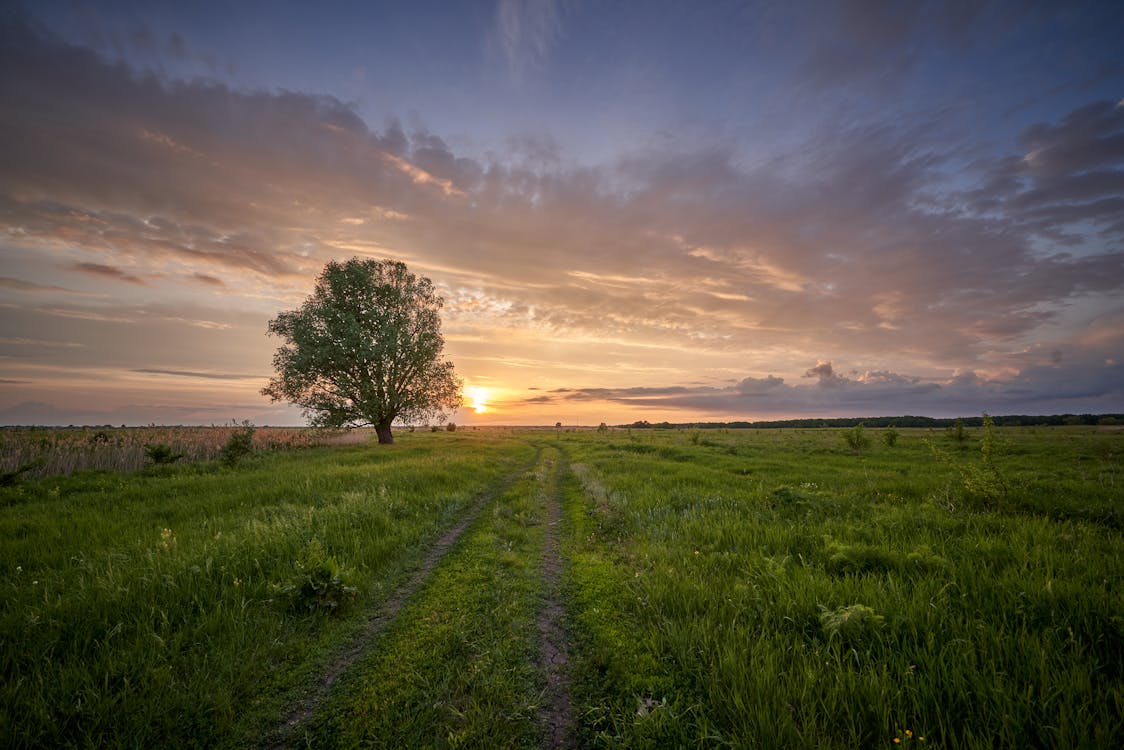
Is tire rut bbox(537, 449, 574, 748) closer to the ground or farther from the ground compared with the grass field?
closer to the ground

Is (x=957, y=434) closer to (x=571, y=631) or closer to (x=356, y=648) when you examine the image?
(x=571, y=631)

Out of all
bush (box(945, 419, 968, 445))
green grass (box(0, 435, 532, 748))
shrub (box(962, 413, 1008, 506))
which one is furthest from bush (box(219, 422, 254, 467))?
bush (box(945, 419, 968, 445))

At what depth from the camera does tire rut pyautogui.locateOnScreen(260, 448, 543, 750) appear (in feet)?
12.5

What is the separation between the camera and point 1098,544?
21.8 ft

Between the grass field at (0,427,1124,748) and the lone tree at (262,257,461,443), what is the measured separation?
20653 millimetres

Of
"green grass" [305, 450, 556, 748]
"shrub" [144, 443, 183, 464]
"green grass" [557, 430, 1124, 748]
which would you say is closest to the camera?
"green grass" [557, 430, 1124, 748]

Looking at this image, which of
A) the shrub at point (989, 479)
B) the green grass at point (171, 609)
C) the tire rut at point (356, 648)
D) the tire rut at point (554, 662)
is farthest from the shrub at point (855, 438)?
the tire rut at point (356, 648)

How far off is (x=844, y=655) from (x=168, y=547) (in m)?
11.0

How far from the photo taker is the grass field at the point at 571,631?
11.7 ft

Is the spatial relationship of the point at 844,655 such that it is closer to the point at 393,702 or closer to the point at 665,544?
the point at 665,544

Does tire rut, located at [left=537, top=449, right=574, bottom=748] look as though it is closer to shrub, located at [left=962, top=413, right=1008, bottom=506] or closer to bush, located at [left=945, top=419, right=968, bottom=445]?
shrub, located at [left=962, top=413, right=1008, bottom=506]

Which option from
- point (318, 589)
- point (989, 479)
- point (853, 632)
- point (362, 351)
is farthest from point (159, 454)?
point (989, 479)

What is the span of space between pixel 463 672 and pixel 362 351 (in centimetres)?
2896

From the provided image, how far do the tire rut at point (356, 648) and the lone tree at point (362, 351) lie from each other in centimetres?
2417
